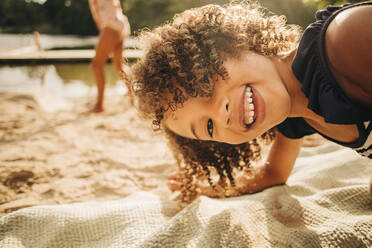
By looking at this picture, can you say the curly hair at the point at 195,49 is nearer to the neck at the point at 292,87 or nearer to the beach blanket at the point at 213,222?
the neck at the point at 292,87

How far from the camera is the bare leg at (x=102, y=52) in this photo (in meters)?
3.91

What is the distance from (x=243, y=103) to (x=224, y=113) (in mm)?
98

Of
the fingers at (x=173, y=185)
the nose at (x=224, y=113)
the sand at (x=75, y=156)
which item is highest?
the nose at (x=224, y=113)

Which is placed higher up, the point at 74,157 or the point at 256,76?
the point at 256,76

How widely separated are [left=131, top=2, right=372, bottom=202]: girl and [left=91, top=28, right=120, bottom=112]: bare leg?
8.81ft

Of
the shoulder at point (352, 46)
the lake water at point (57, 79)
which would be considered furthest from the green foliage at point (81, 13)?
the shoulder at point (352, 46)

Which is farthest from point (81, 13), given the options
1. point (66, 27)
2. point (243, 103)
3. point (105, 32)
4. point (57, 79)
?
point (243, 103)

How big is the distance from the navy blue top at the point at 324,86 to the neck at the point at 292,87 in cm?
5

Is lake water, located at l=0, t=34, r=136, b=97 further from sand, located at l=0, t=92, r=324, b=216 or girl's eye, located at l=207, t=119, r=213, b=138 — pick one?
girl's eye, located at l=207, t=119, r=213, b=138

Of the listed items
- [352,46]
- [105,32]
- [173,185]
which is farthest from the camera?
[105,32]

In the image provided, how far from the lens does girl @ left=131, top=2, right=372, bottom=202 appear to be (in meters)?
1.06

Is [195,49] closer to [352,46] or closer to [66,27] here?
[352,46]

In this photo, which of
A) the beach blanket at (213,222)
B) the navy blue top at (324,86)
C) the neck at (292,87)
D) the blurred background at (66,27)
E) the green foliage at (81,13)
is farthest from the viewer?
the green foliage at (81,13)

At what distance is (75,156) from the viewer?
97.7 inches
